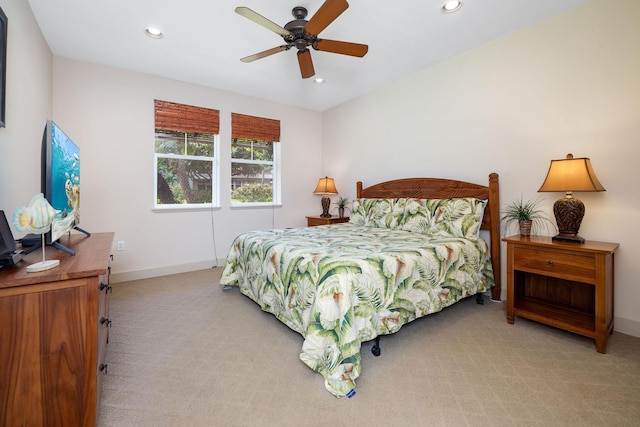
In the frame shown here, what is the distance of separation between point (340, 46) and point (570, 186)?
2049 mm

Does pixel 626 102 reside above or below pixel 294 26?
below

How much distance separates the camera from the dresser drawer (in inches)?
76.9

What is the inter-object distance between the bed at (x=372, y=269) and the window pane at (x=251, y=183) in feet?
5.29

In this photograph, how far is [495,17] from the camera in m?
2.49

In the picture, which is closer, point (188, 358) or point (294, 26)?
point (188, 358)

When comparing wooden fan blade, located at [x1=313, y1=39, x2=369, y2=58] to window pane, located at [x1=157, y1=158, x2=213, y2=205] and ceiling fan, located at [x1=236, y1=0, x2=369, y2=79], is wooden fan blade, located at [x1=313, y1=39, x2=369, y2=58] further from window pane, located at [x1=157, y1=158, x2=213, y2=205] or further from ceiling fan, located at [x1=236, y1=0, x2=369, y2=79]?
window pane, located at [x1=157, y1=158, x2=213, y2=205]

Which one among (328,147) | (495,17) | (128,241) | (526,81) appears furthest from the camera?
(328,147)

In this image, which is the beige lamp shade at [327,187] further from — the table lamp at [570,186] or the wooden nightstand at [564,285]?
the table lamp at [570,186]

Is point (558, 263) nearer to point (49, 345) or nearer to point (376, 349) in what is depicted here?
point (376, 349)

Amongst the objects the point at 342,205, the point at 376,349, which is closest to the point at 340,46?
the point at 376,349

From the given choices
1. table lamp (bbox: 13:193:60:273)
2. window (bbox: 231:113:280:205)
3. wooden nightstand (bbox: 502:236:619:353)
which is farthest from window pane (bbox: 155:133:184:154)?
wooden nightstand (bbox: 502:236:619:353)

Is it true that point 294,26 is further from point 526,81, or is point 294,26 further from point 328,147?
point 328,147

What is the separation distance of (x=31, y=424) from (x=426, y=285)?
215 cm

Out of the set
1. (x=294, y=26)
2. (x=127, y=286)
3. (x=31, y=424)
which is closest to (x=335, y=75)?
(x=294, y=26)
